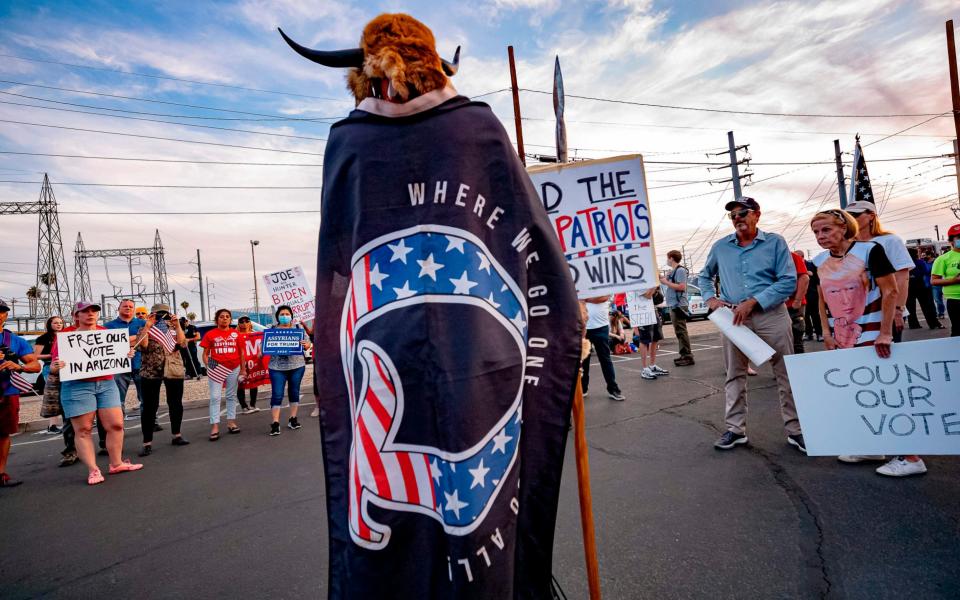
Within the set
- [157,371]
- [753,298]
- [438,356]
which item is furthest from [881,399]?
[157,371]

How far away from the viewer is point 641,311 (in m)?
9.06

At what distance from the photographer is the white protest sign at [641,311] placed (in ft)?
28.8

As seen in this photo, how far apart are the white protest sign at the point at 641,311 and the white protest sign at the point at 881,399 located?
5022 millimetres

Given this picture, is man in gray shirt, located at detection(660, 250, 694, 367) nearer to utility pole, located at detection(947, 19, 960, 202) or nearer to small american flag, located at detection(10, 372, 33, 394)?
utility pole, located at detection(947, 19, 960, 202)

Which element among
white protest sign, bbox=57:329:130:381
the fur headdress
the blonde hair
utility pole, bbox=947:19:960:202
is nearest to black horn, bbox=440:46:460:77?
the fur headdress

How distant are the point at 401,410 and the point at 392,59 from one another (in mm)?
1050

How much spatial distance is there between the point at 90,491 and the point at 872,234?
7788 mm

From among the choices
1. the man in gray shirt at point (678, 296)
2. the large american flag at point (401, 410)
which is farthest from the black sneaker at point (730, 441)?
the man in gray shirt at point (678, 296)

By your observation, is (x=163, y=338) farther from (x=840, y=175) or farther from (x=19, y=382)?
(x=840, y=175)

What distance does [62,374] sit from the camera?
5.15 metres

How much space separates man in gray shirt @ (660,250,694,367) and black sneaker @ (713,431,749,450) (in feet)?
15.7

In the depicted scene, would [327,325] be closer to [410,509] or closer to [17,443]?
[410,509]

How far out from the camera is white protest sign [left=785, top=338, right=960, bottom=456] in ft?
10.0

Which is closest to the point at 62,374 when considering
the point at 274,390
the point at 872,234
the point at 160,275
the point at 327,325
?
the point at 274,390
